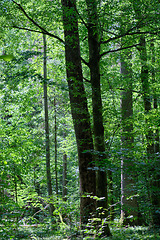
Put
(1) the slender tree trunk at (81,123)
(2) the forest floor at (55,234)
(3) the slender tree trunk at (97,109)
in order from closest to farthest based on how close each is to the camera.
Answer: (2) the forest floor at (55,234), (3) the slender tree trunk at (97,109), (1) the slender tree trunk at (81,123)

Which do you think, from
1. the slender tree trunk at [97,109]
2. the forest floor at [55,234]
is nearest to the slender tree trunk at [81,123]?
the slender tree trunk at [97,109]

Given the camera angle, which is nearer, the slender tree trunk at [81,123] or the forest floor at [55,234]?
the forest floor at [55,234]

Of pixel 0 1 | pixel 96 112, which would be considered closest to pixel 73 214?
pixel 96 112

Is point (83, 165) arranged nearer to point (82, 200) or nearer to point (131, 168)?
point (82, 200)

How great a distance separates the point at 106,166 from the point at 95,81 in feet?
7.90

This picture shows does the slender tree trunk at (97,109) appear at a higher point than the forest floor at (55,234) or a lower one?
higher

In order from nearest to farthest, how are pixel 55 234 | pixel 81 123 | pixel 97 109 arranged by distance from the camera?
pixel 55 234
pixel 97 109
pixel 81 123

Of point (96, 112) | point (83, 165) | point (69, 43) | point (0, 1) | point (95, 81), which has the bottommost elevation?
point (83, 165)

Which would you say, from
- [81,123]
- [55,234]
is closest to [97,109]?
[81,123]

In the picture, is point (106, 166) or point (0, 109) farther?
point (0, 109)

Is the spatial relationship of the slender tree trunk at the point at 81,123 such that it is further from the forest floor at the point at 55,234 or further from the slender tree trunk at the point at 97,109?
the forest floor at the point at 55,234

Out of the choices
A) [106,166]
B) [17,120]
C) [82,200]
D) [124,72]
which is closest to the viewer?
[106,166]

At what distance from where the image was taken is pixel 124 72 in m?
8.42

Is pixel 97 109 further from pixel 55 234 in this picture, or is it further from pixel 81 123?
pixel 55 234
